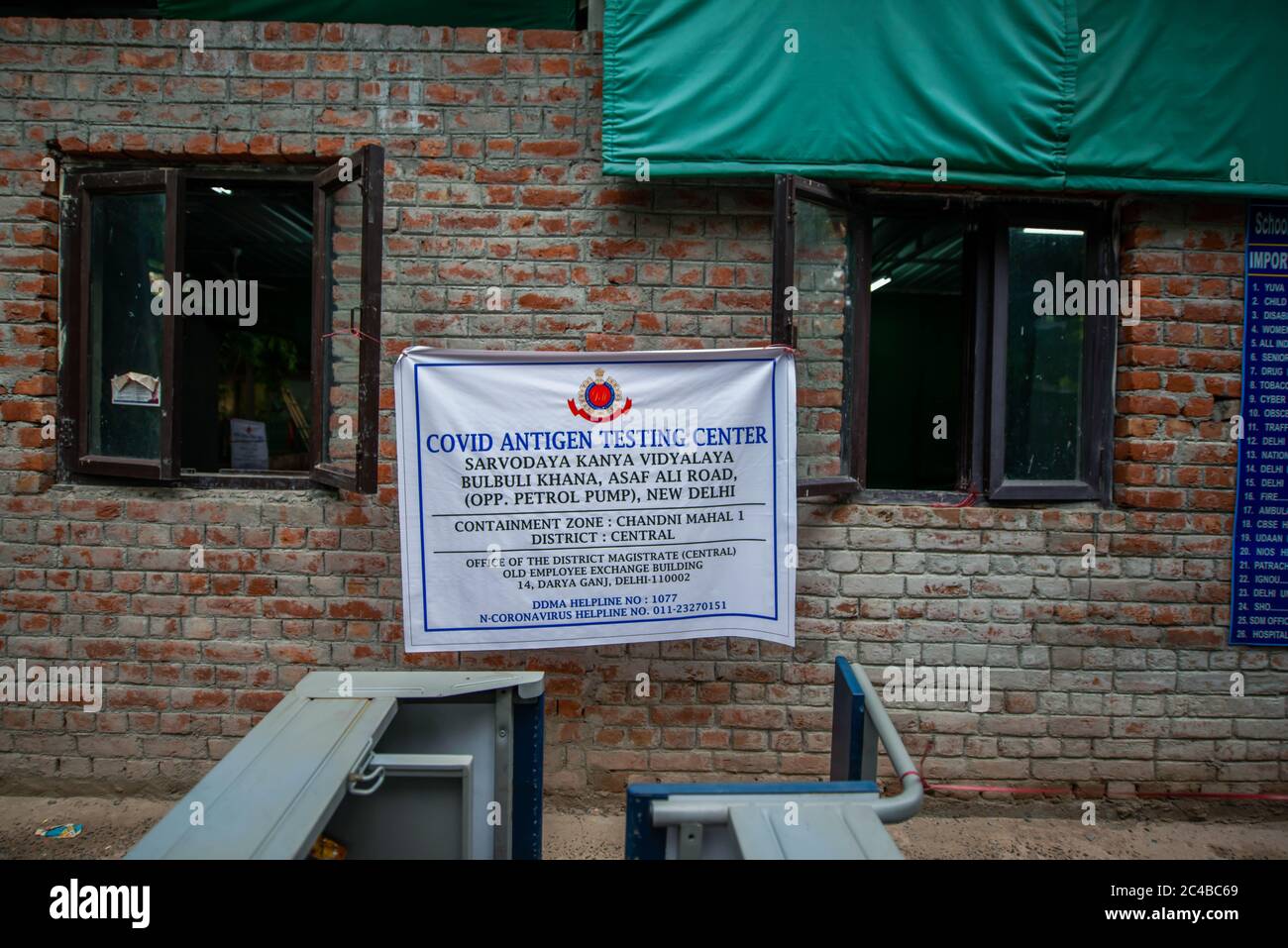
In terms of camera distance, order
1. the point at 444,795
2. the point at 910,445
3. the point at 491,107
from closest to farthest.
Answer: the point at 444,795 < the point at 491,107 < the point at 910,445

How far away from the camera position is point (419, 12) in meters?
3.75

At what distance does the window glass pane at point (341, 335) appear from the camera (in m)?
3.52

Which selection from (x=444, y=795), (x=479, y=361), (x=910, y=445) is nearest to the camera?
(x=444, y=795)

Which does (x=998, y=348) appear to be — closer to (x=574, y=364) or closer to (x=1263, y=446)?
(x=1263, y=446)

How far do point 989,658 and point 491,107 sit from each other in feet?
10.9

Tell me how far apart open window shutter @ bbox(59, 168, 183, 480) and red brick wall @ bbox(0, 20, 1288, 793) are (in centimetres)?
11

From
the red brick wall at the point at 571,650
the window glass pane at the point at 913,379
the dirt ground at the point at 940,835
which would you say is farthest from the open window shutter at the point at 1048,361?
the window glass pane at the point at 913,379

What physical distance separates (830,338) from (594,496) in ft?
4.23

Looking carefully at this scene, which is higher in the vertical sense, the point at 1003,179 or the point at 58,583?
the point at 1003,179

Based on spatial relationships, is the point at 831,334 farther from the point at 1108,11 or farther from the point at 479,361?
the point at 1108,11

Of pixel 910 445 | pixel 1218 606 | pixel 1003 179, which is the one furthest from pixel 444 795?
pixel 910 445

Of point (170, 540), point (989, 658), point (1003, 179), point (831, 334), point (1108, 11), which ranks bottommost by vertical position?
point (989, 658)

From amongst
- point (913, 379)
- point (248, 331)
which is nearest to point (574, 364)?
point (248, 331)

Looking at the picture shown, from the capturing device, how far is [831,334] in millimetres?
3568
